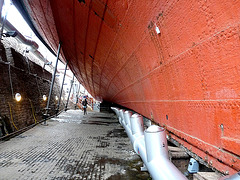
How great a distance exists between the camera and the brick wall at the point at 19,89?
620 cm

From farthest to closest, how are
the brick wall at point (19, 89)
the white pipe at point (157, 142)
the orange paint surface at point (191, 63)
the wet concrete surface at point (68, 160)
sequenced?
the brick wall at point (19, 89) → the wet concrete surface at point (68, 160) → the white pipe at point (157, 142) → the orange paint surface at point (191, 63)

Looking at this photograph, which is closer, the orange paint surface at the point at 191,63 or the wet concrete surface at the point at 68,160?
the orange paint surface at the point at 191,63

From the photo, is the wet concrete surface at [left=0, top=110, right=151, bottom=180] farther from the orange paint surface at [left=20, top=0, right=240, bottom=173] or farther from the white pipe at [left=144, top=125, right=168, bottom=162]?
the orange paint surface at [left=20, top=0, right=240, bottom=173]

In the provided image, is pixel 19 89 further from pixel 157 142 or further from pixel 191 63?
pixel 191 63

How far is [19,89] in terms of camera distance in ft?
25.1

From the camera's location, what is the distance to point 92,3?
92.3 inches

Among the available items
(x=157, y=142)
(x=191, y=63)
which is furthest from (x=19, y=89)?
(x=191, y=63)

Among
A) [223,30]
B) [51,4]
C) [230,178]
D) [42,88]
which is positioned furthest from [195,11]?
[42,88]

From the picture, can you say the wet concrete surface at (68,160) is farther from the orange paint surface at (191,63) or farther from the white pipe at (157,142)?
the orange paint surface at (191,63)

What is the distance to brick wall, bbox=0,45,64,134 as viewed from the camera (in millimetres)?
6203

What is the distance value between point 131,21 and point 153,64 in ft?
1.82

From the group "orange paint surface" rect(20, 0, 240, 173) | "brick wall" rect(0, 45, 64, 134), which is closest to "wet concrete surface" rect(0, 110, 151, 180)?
"orange paint surface" rect(20, 0, 240, 173)

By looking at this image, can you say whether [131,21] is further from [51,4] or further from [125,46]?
[51,4]

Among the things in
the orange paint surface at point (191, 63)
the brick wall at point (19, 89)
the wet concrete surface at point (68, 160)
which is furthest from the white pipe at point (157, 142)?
the brick wall at point (19, 89)
